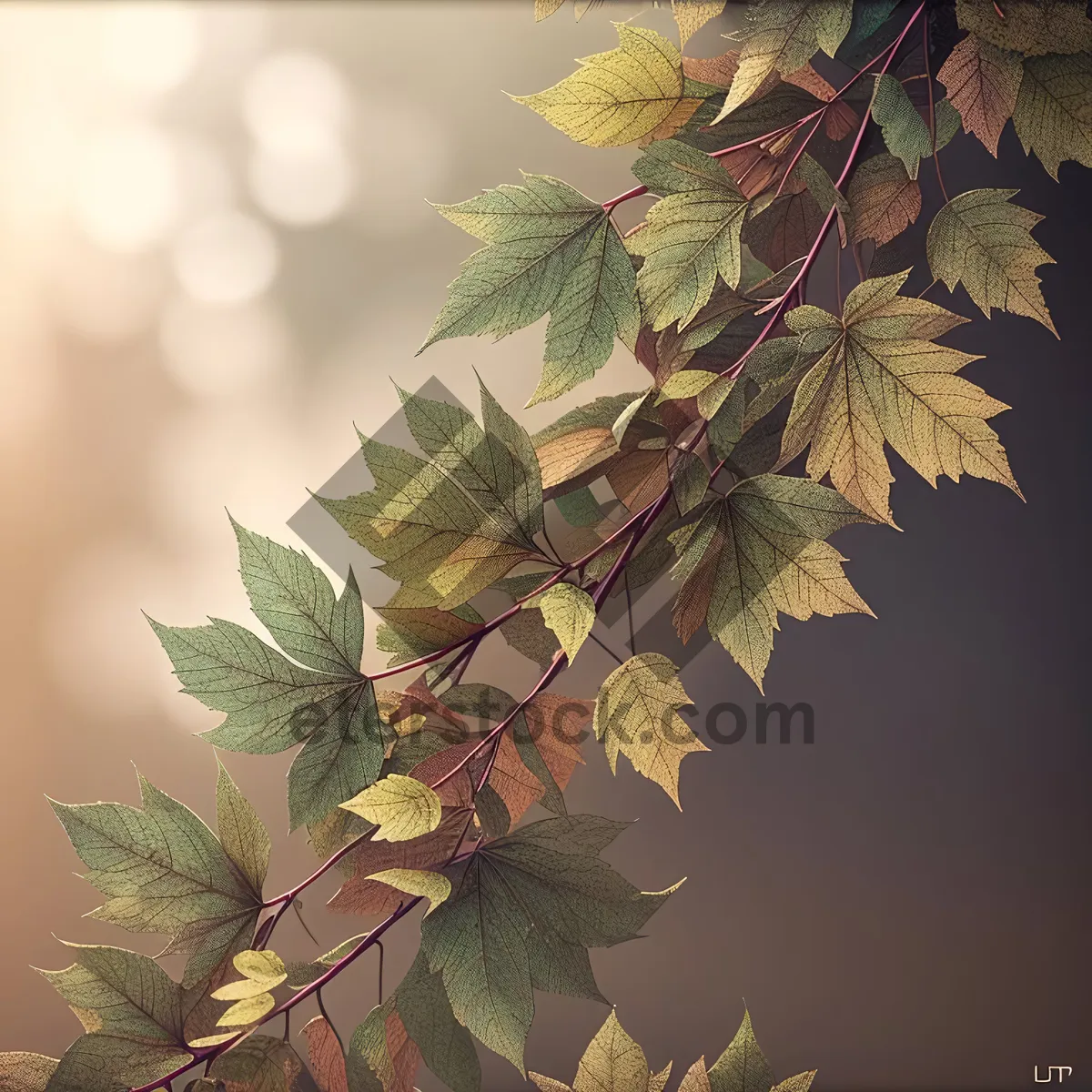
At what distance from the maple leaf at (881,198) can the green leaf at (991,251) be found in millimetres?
24

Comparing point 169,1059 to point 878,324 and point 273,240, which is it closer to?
point 878,324

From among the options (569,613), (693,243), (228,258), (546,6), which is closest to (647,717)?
(569,613)

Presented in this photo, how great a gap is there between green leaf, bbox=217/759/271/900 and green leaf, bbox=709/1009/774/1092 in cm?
15

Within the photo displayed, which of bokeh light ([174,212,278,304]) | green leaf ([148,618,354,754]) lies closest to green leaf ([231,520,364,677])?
green leaf ([148,618,354,754])

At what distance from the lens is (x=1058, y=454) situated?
502 millimetres

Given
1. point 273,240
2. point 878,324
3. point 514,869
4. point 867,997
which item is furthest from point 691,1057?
point 273,240

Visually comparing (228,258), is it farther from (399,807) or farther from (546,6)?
(399,807)

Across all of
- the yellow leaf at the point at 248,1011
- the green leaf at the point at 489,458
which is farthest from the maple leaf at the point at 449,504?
the yellow leaf at the point at 248,1011

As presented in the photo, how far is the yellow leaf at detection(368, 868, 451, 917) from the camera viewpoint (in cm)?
21

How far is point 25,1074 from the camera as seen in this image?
22cm

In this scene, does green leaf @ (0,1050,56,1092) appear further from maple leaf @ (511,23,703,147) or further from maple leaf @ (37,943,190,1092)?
maple leaf @ (511,23,703,147)

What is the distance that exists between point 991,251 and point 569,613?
0.62ft

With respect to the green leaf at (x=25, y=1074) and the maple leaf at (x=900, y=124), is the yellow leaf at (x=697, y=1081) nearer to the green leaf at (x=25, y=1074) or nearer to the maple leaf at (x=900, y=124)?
the green leaf at (x=25, y=1074)

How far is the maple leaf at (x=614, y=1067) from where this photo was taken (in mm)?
243
